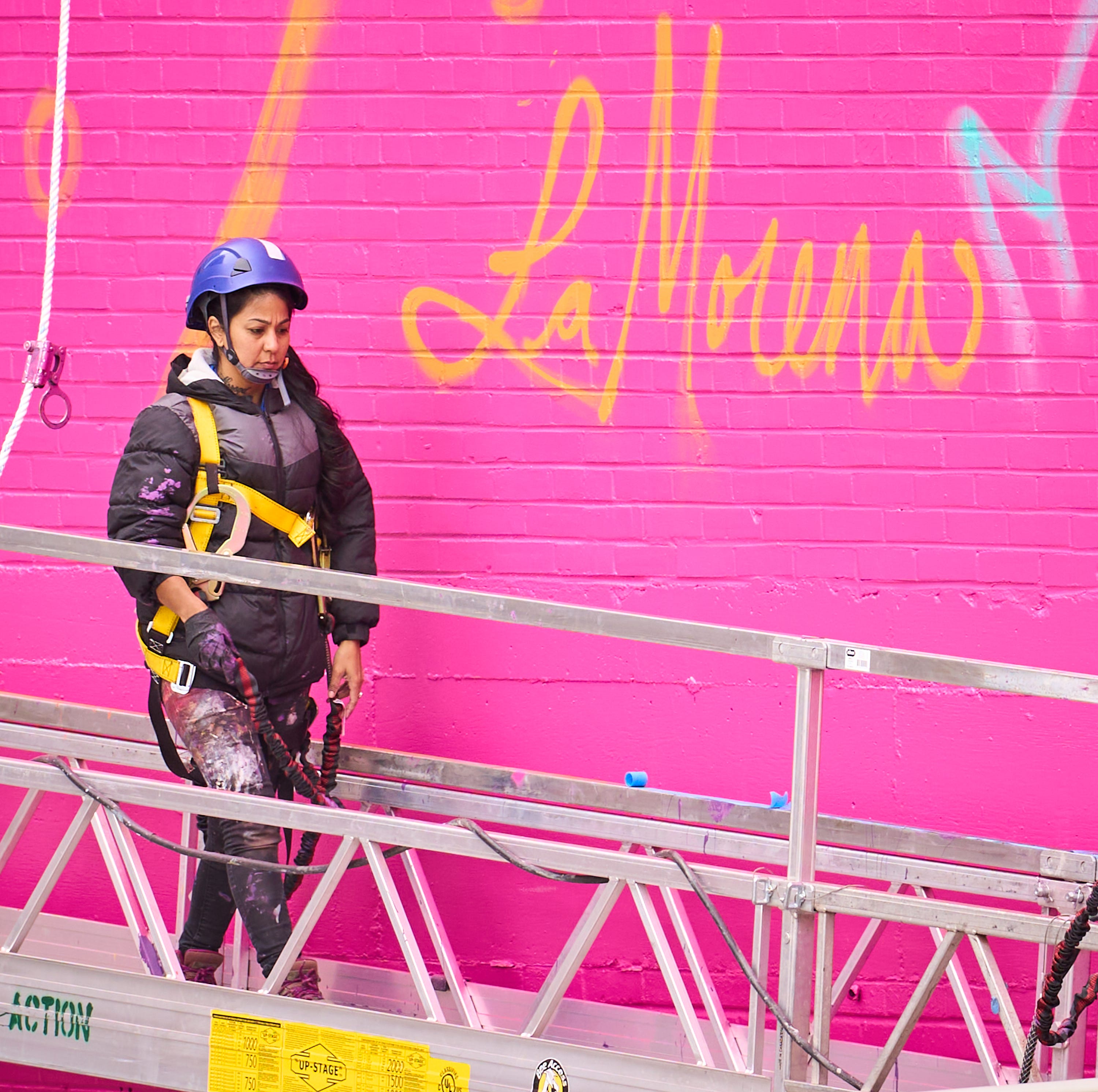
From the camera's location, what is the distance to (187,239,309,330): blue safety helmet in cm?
375

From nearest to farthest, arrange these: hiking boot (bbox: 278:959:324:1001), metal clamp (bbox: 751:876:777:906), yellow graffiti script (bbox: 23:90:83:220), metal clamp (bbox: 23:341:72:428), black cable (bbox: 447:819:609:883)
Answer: metal clamp (bbox: 751:876:777:906)
black cable (bbox: 447:819:609:883)
hiking boot (bbox: 278:959:324:1001)
metal clamp (bbox: 23:341:72:428)
yellow graffiti script (bbox: 23:90:83:220)

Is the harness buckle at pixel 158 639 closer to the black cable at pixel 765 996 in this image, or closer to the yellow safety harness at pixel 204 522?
the yellow safety harness at pixel 204 522

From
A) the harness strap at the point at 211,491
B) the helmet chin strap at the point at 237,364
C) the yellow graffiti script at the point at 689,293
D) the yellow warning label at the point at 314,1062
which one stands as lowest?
the yellow warning label at the point at 314,1062

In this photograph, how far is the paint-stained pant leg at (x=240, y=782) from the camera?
348 centimetres

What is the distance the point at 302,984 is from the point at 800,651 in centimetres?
160

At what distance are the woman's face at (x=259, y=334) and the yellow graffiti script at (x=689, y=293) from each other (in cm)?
96

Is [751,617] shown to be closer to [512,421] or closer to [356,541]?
[512,421]

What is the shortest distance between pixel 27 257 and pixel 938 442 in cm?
331

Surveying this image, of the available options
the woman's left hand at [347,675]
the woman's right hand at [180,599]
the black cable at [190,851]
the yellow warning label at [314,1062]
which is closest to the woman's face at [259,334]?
the woman's right hand at [180,599]

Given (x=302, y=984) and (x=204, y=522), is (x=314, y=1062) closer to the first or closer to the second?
(x=302, y=984)

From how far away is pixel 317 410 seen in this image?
3951 millimetres

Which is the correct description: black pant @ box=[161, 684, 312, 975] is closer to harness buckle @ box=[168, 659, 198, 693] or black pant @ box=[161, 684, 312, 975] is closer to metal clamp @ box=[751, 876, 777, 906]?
harness buckle @ box=[168, 659, 198, 693]

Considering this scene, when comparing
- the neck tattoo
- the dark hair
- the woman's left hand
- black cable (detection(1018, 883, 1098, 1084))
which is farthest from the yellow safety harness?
black cable (detection(1018, 883, 1098, 1084))

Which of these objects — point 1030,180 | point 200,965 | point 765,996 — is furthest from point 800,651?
point 1030,180
